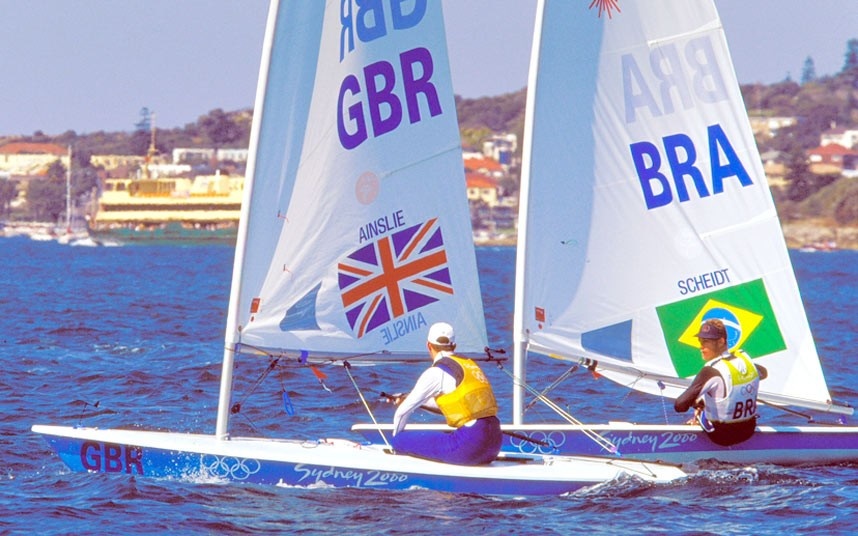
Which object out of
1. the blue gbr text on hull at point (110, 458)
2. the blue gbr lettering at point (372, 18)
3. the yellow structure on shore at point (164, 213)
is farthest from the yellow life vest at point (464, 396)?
the yellow structure on shore at point (164, 213)

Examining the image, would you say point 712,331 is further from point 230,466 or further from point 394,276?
point 230,466

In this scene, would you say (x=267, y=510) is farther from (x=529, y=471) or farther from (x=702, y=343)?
(x=702, y=343)

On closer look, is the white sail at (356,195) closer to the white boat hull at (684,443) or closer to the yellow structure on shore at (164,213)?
the white boat hull at (684,443)

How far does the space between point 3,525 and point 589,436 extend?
A: 435 centimetres

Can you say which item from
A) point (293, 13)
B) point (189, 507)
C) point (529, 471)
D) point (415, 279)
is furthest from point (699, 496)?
point (293, 13)

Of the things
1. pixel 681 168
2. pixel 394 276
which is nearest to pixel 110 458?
pixel 394 276

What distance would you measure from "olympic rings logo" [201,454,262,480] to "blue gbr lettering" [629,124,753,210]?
391 centimetres

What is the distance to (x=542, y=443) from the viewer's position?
11.6 m

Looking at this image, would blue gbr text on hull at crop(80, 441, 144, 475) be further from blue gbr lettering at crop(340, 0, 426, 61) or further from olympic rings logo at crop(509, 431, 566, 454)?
blue gbr lettering at crop(340, 0, 426, 61)

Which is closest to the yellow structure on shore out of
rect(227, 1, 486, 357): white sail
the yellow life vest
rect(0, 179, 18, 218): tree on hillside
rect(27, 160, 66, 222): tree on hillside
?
rect(27, 160, 66, 222): tree on hillside

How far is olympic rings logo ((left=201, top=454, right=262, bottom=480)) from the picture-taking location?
34.6 ft

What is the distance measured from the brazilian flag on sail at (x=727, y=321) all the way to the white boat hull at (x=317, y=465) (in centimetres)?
175

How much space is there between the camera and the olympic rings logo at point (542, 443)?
38.3ft

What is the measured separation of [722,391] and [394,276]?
2506 mm
